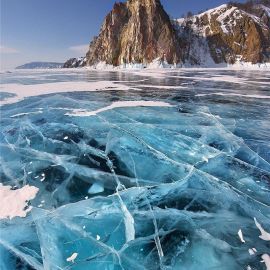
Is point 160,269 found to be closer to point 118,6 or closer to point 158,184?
point 158,184

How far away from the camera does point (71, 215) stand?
324 cm

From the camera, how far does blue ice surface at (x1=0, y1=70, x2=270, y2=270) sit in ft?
8.89

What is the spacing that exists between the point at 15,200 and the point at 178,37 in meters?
72.8

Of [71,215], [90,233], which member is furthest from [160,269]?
[71,215]

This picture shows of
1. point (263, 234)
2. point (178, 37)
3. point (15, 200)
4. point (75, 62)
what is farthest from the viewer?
point (75, 62)

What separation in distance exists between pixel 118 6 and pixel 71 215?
7615 centimetres

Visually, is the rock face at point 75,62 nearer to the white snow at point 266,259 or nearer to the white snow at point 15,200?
the white snow at point 15,200

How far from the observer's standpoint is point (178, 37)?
233 ft

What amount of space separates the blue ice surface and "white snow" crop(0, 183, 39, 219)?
0.11 metres

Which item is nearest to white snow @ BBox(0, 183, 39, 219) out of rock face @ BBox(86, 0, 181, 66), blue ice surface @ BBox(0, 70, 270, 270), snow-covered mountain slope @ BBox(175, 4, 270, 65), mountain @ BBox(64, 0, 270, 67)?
blue ice surface @ BBox(0, 70, 270, 270)

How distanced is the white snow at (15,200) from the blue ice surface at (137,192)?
0.11m

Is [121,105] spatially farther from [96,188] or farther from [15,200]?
[15,200]

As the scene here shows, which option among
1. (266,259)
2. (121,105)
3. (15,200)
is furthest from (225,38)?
(266,259)

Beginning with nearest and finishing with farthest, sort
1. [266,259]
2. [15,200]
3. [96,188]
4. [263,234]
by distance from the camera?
[266,259] < [263,234] < [15,200] < [96,188]
